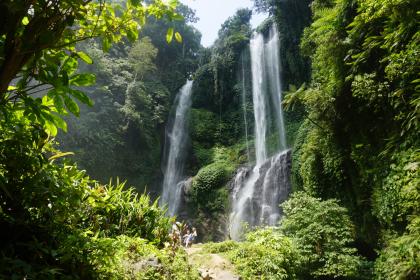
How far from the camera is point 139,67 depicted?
2370 centimetres

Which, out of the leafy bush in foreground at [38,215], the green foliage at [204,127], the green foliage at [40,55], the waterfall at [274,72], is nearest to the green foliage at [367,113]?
the leafy bush in foreground at [38,215]

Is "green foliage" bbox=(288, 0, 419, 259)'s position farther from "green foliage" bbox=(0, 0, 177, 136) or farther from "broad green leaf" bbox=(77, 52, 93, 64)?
"green foliage" bbox=(0, 0, 177, 136)

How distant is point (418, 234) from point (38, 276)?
4785 mm

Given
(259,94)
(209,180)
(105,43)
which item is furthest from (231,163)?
(105,43)

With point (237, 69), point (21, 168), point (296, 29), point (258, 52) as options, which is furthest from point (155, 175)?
point (21, 168)

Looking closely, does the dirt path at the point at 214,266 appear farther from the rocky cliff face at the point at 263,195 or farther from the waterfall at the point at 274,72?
the waterfall at the point at 274,72

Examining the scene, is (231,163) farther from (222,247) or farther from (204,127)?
(222,247)

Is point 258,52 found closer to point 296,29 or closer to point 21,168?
point 296,29

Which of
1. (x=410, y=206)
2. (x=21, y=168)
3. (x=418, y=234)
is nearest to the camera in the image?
(x=21, y=168)

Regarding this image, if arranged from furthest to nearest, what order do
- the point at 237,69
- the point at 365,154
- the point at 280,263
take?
the point at 237,69
the point at 365,154
the point at 280,263

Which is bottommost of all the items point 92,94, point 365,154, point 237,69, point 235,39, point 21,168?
point 21,168

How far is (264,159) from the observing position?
18.0 metres

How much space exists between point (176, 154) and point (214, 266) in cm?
1649

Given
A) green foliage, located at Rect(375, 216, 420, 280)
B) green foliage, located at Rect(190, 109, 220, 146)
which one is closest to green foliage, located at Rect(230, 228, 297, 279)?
green foliage, located at Rect(375, 216, 420, 280)
